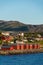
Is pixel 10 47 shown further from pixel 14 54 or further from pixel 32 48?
pixel 32 48

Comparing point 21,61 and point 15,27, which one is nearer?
point 21,61

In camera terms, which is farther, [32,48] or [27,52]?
[32,48]

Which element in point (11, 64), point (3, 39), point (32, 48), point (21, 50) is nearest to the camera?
point (11, 64)

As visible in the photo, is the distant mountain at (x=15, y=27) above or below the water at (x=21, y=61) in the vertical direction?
above

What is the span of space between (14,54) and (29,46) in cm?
540

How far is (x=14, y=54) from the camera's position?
40844 mm

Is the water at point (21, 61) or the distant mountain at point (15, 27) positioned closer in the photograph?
the water at point (21, 61)

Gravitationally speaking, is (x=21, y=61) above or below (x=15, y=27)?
below

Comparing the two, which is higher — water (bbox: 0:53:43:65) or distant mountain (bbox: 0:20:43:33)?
distant mountain (bbox: 0:20:43:33)

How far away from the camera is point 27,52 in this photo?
4316cm

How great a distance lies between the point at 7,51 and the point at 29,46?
17.0 feet

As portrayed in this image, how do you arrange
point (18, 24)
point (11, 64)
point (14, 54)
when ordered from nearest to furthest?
point (11, 64) < point (14, 54) < point (18, 24)

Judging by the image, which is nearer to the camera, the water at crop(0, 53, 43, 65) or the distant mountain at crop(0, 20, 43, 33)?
the water at crop(0, 53, 43, 65)

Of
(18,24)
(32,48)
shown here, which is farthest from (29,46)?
(18,24)
